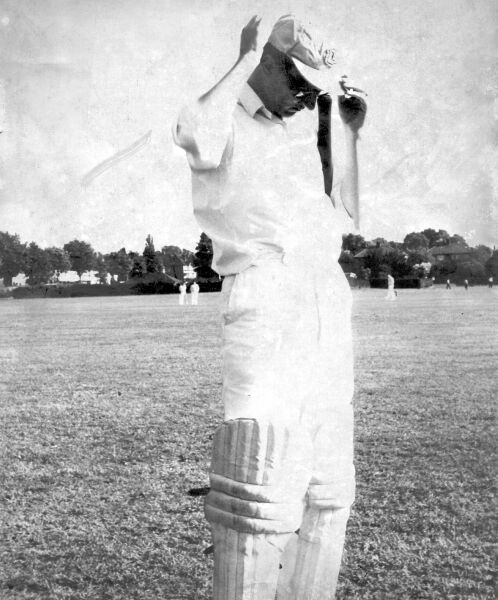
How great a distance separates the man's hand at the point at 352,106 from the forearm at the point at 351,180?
26 mm

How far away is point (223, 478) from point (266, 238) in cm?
73

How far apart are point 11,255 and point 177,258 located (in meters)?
6.73

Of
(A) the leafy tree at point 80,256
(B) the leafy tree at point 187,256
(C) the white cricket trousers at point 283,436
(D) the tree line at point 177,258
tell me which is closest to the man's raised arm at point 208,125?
(C) the white cricket trousers at point 283,436

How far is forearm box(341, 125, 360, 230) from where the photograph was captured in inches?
99.5

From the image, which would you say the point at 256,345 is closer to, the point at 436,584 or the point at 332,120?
the point at 332,120

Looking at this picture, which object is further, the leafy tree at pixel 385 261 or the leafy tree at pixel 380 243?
the leafy tree at pixel 385 261

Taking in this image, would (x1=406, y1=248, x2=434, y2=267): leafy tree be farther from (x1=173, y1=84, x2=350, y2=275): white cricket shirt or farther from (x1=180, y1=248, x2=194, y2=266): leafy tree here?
(x1=173, y1=84, x2=350, y2=275): white cricket shirt

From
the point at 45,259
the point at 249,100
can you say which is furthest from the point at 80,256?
the point at 249,100

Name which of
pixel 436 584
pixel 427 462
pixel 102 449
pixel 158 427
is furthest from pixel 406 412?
pixel 436 584

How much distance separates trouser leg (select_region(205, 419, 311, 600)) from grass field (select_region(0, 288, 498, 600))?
1174 mm

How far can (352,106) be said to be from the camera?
2.54 m

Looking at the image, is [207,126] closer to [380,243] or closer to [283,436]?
[283,436]

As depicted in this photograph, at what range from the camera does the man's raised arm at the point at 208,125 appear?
2074mm

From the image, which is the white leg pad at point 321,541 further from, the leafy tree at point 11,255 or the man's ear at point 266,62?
the leafy tree at point 11,255
